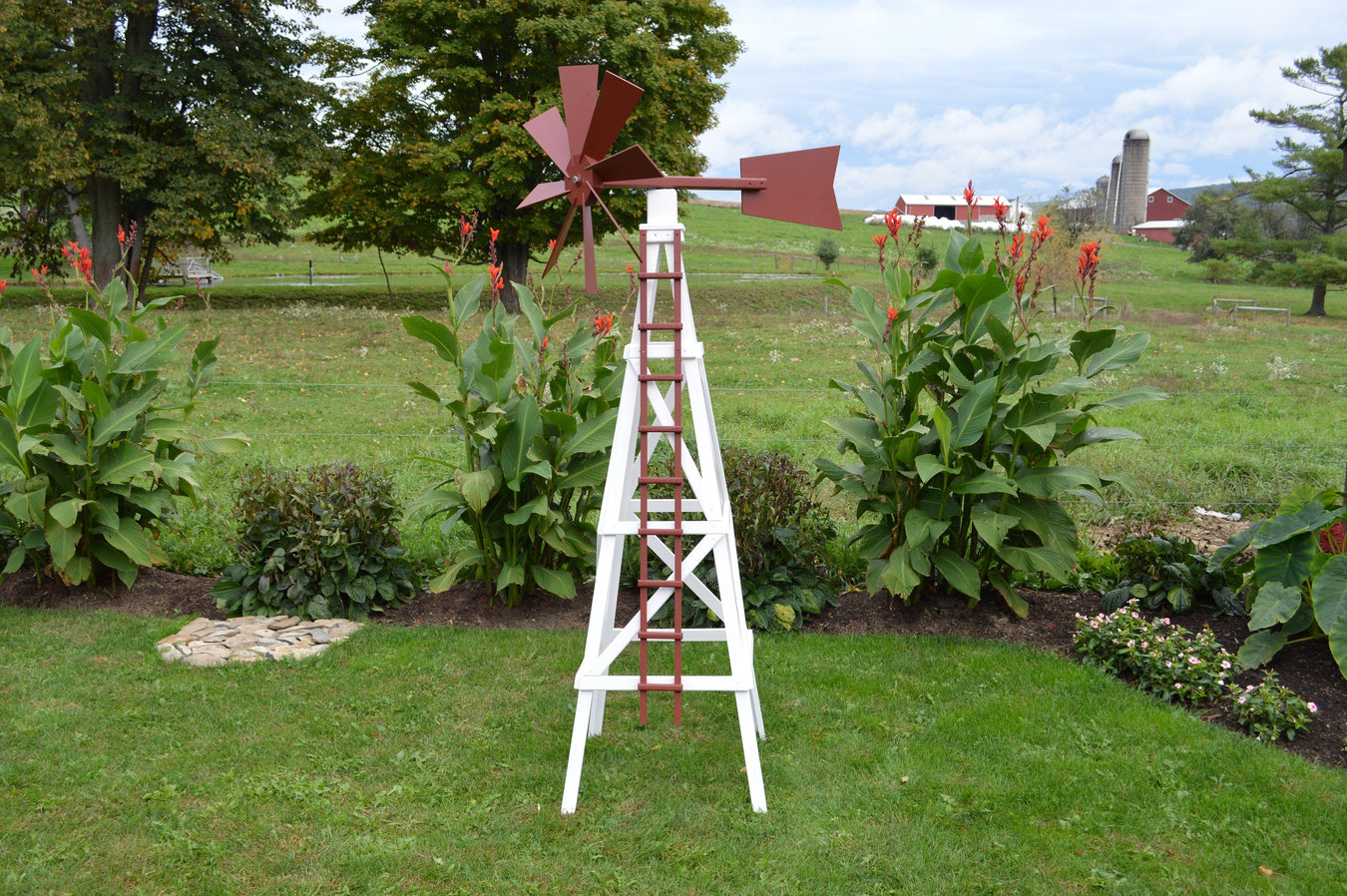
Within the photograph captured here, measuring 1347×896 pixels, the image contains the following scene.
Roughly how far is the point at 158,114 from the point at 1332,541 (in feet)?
65.4

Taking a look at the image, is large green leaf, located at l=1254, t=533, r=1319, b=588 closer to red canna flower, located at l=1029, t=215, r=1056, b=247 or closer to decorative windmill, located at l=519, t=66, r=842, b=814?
red canna flower, located at l=1029, t=215, r=1056, b=247

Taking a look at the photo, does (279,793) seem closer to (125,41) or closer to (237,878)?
(237,878)

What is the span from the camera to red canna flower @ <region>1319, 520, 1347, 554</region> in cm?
418

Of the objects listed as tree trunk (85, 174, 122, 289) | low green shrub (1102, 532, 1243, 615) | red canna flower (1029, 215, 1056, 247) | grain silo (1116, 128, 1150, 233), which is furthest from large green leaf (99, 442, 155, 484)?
grain silo (1116, 128, 1150, 233)

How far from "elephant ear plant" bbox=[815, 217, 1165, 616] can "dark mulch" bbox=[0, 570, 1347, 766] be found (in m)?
0.19

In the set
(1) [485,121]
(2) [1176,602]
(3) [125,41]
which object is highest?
(3) [125,41]

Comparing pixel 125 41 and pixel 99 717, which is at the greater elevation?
pixel 125 41

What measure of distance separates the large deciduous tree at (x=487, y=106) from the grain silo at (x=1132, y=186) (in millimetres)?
53428

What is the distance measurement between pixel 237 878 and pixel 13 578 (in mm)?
3458

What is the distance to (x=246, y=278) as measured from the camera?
31.4 meters

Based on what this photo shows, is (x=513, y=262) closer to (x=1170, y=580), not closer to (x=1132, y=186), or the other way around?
(x=1170, y=580)

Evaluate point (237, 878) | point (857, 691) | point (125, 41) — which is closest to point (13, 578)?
point (237, 878)

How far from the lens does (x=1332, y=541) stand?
421 centimetres

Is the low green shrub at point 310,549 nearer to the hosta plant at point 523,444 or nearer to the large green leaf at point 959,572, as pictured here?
the hosta plant at point 523,444
